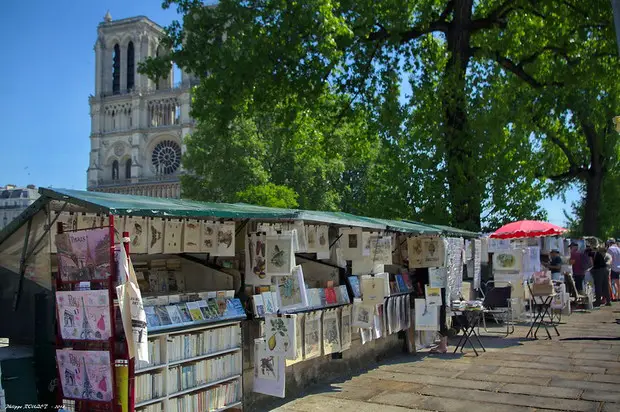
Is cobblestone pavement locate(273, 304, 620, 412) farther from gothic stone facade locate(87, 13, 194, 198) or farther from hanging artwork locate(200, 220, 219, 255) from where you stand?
gothic stone facade locate(87, 13, 194, 198)

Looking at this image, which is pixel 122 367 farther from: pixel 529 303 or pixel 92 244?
pixel 529 303

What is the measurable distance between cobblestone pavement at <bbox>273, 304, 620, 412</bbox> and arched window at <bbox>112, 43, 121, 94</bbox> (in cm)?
9261

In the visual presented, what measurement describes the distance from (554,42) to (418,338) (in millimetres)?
9639

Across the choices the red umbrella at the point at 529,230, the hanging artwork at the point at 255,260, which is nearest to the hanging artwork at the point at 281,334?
the hanging artwork at the point at 255,260

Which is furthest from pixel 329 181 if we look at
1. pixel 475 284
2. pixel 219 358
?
pixel 219 358

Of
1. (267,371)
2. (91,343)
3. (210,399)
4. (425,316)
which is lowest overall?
(210,399)

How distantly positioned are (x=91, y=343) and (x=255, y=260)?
2217 millimetres

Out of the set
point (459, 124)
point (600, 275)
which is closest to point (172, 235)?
point (459, 124)

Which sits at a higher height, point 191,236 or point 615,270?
point 191,236

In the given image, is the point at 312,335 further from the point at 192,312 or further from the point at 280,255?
the point at 192,312

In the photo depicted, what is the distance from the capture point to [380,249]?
8844 mm

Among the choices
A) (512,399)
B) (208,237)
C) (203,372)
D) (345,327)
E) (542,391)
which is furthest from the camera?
(345,327)

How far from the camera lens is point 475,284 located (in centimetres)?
1306

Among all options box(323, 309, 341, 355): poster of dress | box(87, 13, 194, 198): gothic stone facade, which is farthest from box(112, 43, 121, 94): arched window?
box(323, 309, 341, 355): poster of dress
